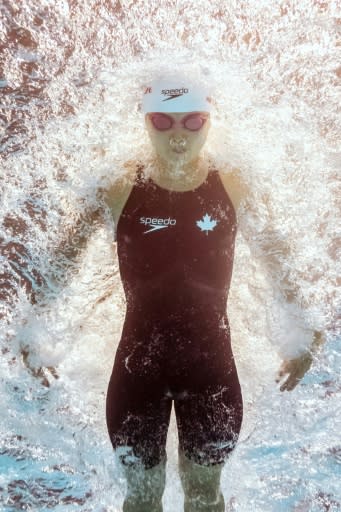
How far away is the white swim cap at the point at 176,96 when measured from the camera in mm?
2359

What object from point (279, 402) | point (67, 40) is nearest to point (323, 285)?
point (279, 402)

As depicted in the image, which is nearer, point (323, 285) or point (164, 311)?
point (164, 311)

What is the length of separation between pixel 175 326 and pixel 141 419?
55 cm

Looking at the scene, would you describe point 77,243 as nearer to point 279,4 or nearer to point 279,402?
point 279,4

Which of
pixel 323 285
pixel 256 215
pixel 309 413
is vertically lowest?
pixel 309 413

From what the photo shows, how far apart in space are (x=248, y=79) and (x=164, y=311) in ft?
7.92

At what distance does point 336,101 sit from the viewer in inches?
167

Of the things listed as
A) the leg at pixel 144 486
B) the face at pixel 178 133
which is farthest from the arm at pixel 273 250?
the leg at pixel 144 486

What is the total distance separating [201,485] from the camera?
8.21 ft

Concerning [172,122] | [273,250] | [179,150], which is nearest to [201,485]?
[273,250]

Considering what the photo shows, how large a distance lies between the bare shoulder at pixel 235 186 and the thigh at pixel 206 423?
1.06m

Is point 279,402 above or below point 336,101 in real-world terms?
below

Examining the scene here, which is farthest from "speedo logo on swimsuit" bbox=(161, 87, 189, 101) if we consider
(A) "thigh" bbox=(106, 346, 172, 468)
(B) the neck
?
(A) "thigh" bbox=(106, 346, 172, 468)

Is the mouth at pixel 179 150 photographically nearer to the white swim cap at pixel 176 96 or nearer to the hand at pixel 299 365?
the white swim cap at pixel 176 96
